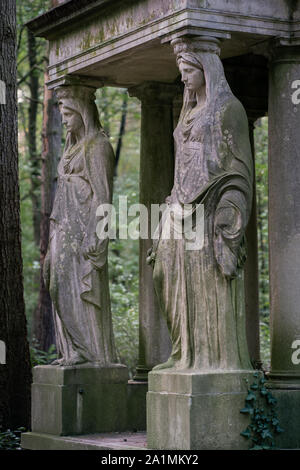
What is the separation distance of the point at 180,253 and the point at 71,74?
9.63 ft

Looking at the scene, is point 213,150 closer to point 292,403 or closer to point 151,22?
point 151,22

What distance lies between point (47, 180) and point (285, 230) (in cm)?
862

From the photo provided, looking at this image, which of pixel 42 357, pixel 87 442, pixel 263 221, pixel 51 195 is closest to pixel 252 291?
pixel 87 442

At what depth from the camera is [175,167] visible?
9242 millimetres

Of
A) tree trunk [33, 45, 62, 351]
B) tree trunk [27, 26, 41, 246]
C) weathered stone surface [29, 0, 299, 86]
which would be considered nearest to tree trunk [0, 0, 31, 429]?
weathered stone surface [29, 0, 299, 86]

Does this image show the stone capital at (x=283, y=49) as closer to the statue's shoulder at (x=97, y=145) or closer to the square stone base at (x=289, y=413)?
Result: the statue's shoulder at (x=97, y=145)

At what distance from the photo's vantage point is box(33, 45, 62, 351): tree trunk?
17.4 meters

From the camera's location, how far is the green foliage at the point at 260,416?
8789 mm

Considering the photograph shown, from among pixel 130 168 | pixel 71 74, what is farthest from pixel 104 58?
pixel 130 168

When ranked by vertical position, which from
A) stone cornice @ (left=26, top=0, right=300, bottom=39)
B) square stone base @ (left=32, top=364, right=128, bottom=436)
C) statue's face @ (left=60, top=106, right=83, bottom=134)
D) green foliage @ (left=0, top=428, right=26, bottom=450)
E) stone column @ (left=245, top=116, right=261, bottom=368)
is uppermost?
stone cornice @ (left=26, top=0, right=300, bottom=39)

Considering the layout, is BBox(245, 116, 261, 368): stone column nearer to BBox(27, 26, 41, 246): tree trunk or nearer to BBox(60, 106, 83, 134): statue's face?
BBox(60, 106, 83, 134): statue's face

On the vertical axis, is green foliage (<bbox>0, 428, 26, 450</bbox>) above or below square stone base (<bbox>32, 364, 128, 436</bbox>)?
below

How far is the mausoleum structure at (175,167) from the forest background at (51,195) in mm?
1737

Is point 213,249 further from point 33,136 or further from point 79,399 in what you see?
point 33,136
